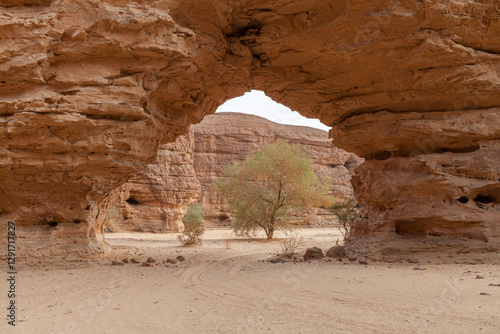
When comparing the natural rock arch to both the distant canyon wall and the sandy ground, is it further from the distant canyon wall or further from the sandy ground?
the distant canyon wall

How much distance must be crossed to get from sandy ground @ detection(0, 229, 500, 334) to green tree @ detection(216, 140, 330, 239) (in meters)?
12.0

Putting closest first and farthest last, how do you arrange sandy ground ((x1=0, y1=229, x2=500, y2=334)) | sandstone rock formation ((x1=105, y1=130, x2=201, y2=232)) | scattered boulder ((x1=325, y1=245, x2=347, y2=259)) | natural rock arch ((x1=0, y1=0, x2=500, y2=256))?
1. sandy ground ((x1=0, y1=229, x2=500, y2=334))
2. natural rock arch ((x1=0, y1=0, x2=500, y2=256))
3. scattered boulder ((x1=325, y1=245, x2=347, y2=259))
4. sandstone rock formation ((x1=105, y1=130, x2=201, y2=232))

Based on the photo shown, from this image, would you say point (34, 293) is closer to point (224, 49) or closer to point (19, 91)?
point (19, 91)

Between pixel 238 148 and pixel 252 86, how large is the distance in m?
28.0

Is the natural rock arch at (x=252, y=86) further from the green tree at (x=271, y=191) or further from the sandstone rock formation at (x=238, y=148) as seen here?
the sandstone rock formation at (x=238, y=148)

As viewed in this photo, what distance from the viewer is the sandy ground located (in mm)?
4168

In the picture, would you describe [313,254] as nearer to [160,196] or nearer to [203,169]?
[160,196]

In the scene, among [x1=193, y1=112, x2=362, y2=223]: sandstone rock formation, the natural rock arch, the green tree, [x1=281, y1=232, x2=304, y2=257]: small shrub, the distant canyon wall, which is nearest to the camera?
the natural rock arch

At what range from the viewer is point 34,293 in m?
6.30

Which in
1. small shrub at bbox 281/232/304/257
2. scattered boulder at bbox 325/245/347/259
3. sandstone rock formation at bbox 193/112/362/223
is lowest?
small shrub at bbox 281/232/304/257

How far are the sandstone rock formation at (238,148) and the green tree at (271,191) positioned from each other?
14.4 m

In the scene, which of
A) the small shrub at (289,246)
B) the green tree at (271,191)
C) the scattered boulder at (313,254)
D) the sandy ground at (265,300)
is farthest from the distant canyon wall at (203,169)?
the sandy ground at (265,300)

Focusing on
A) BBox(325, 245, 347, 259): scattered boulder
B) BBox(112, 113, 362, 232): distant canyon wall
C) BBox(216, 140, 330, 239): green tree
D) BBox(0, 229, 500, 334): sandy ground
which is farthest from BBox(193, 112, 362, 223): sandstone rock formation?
BBox(0, 229, 500, 334): sandy ground

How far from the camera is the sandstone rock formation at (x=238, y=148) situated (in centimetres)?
3738
